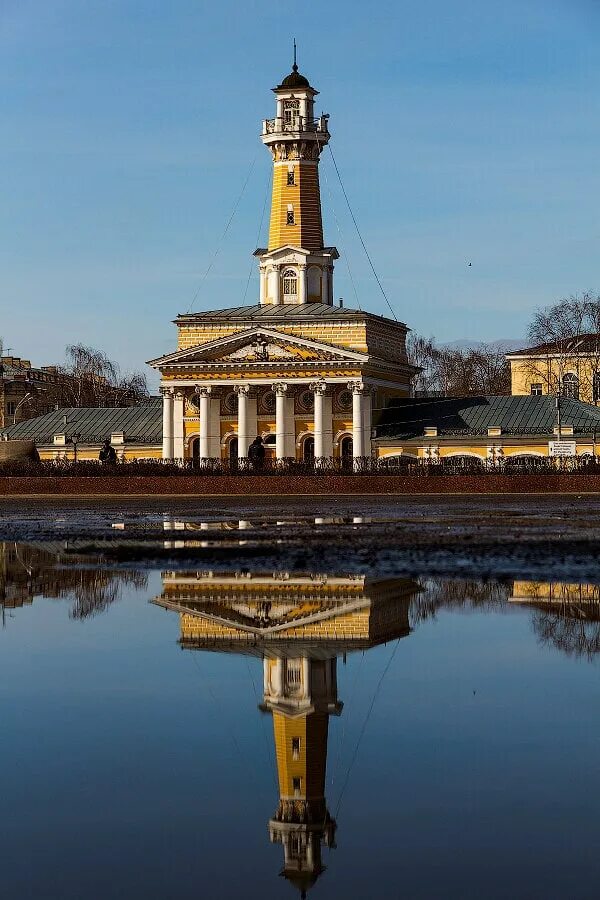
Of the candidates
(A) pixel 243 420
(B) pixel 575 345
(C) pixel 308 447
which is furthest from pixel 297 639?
(B) pixel 575 345

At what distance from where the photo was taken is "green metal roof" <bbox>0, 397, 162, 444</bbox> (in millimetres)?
97562

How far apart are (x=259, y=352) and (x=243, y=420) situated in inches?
159

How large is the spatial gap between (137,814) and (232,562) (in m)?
15.9

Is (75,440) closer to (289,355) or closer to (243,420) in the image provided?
(243,420)

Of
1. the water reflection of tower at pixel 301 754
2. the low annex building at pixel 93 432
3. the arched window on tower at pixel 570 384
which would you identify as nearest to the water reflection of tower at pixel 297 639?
the water reflection of tower at pixel 301 754

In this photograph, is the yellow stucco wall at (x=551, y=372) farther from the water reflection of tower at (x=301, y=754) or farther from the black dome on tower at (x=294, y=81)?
the water reflection of tower at (x=301, y=754)

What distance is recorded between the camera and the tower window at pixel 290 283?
312 feet

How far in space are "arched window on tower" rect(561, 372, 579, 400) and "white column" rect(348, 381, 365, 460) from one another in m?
25.0

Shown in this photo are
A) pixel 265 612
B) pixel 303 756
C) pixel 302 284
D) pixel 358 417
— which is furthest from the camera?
pixel 302 284

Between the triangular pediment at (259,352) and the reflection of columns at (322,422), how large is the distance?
5.88 ft

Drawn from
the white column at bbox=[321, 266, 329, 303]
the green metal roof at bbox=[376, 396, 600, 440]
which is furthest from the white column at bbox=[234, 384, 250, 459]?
the white column at bbox=[321, 266, 329, 303]

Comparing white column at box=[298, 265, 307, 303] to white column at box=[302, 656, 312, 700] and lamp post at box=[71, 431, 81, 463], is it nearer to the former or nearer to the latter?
lamp post at box=[71, 431, 81, 463]

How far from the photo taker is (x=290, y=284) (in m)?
95.5

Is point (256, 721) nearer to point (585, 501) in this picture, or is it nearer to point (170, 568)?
point (170, 568)
